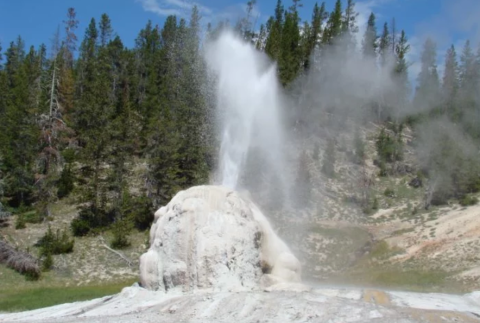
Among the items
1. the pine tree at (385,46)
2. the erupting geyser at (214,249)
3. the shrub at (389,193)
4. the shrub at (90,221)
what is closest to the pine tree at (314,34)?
the pine tree at (385,46)

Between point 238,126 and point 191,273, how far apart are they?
10.8 m

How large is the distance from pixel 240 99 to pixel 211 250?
39.7 ft

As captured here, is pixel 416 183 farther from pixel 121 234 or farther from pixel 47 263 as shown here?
pixel 47 263

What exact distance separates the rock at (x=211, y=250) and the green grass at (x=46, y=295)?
332 inches

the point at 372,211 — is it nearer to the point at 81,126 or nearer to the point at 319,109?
the point at 319,109

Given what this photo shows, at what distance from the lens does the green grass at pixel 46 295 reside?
24.5 meters

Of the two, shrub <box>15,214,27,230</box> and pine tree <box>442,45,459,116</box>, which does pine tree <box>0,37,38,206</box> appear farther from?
pine tree <box>442,45,459,116</box>

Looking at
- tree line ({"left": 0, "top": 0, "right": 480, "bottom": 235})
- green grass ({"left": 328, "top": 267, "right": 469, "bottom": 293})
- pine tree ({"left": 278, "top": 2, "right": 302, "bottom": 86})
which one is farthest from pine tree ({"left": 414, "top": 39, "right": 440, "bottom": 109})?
green grass ({"left": 328, "top": 267, "right": 469, "bottom": 293})

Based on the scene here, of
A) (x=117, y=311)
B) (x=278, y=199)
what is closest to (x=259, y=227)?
(x=117, y=311)

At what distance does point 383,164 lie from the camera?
209 feet

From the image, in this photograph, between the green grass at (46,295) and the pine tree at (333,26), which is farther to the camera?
the pine tree at (333,26)

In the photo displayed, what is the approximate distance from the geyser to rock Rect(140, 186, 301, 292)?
6.16 meters

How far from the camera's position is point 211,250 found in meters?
17.3

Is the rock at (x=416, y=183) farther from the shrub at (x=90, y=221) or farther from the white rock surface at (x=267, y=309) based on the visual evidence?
the white rock surface at (x=267, y=309)
